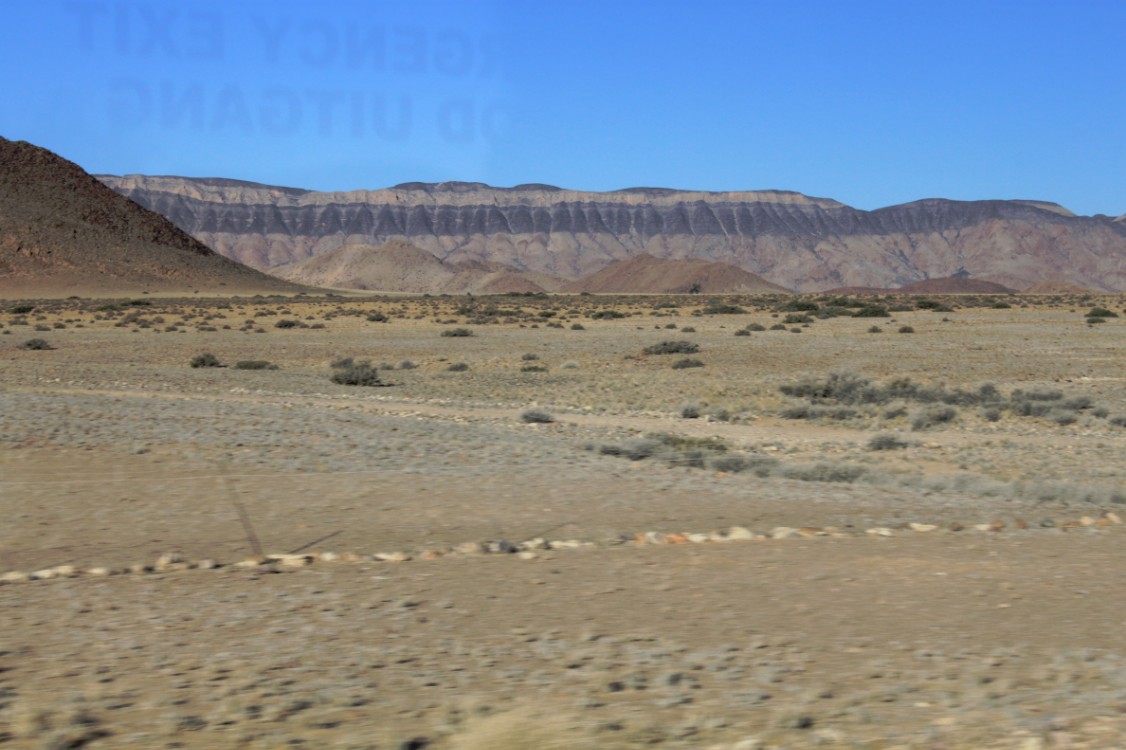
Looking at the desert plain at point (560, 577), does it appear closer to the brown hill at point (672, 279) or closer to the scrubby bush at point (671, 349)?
the scrubby bush at point (671, 349)

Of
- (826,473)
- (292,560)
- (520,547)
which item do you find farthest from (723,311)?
(292,560)

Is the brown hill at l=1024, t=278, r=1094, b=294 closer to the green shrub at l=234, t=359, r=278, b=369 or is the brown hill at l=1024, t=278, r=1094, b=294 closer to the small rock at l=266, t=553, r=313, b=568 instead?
the green shrub at l=234, t=359, r=278, b=369

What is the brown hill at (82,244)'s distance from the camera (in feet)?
371

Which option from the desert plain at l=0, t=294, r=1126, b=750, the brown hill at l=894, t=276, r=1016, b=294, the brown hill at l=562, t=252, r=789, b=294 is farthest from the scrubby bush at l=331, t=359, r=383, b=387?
the brown hill at l=894, t=276, r=1016, b=294

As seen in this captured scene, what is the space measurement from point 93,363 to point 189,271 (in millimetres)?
92916

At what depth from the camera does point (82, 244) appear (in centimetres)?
12119

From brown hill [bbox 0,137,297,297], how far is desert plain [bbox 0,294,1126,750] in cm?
9824

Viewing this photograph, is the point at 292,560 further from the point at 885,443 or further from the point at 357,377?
the point at 357,377

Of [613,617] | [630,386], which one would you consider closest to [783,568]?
[613,617]

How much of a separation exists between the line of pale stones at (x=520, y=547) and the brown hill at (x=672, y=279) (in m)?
142

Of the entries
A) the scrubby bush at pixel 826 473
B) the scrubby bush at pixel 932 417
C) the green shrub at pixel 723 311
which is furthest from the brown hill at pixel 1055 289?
the scrubby bush at pixel 826 473

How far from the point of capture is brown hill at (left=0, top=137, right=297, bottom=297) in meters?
113

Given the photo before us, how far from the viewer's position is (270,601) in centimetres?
827

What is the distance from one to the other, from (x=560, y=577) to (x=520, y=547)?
4.16 ft
